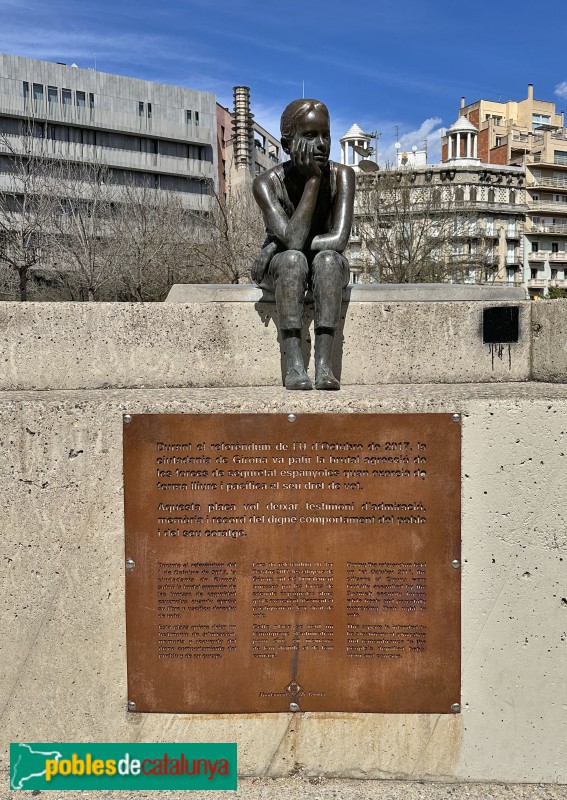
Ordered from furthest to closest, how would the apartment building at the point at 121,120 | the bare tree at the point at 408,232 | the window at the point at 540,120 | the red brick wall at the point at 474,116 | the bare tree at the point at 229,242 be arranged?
the window at the point at 540,120, the red brick wall at the point at 474,116, the apartment building at the point at 121,120, the bare tree at the point at 408,232, the bare tree at the point at 229,242

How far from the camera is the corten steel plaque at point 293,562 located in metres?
2.89

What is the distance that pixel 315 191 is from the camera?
11.0 feet

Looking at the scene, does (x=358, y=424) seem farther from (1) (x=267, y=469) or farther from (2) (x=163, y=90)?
(2) (x=163, y=90)

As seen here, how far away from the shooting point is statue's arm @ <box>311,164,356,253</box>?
10.9 feet

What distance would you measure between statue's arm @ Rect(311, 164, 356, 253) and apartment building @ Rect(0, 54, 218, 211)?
43.3 meters

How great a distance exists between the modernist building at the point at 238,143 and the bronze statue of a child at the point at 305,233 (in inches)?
2056

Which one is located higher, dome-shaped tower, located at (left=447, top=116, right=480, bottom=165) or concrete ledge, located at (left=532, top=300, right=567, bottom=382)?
dome-shaped tower, located at (left=447, top=116, right=480, bottom=165)

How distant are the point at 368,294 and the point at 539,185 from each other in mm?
67974

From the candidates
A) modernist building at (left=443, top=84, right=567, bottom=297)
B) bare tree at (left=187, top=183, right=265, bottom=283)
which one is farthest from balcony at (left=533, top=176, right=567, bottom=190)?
bare tree at (left=187, top=183, right=265, bottom=283)

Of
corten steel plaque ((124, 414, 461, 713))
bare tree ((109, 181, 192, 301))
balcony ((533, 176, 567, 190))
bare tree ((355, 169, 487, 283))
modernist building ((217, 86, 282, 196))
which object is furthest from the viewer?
balcony ((533, 176, 567, 190))

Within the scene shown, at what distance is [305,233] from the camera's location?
3309 mm

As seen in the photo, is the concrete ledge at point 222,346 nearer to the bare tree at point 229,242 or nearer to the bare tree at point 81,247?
the bare tree at point 229,242

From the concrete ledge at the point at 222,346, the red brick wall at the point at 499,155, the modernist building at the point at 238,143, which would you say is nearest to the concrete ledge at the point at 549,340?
the concrete ledge at the point at 222,346

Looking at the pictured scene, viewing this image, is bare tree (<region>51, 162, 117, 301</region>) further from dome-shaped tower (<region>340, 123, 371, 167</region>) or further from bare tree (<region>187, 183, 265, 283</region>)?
dome-shaped tower (<region>340, 123, 371, 167</region>)
